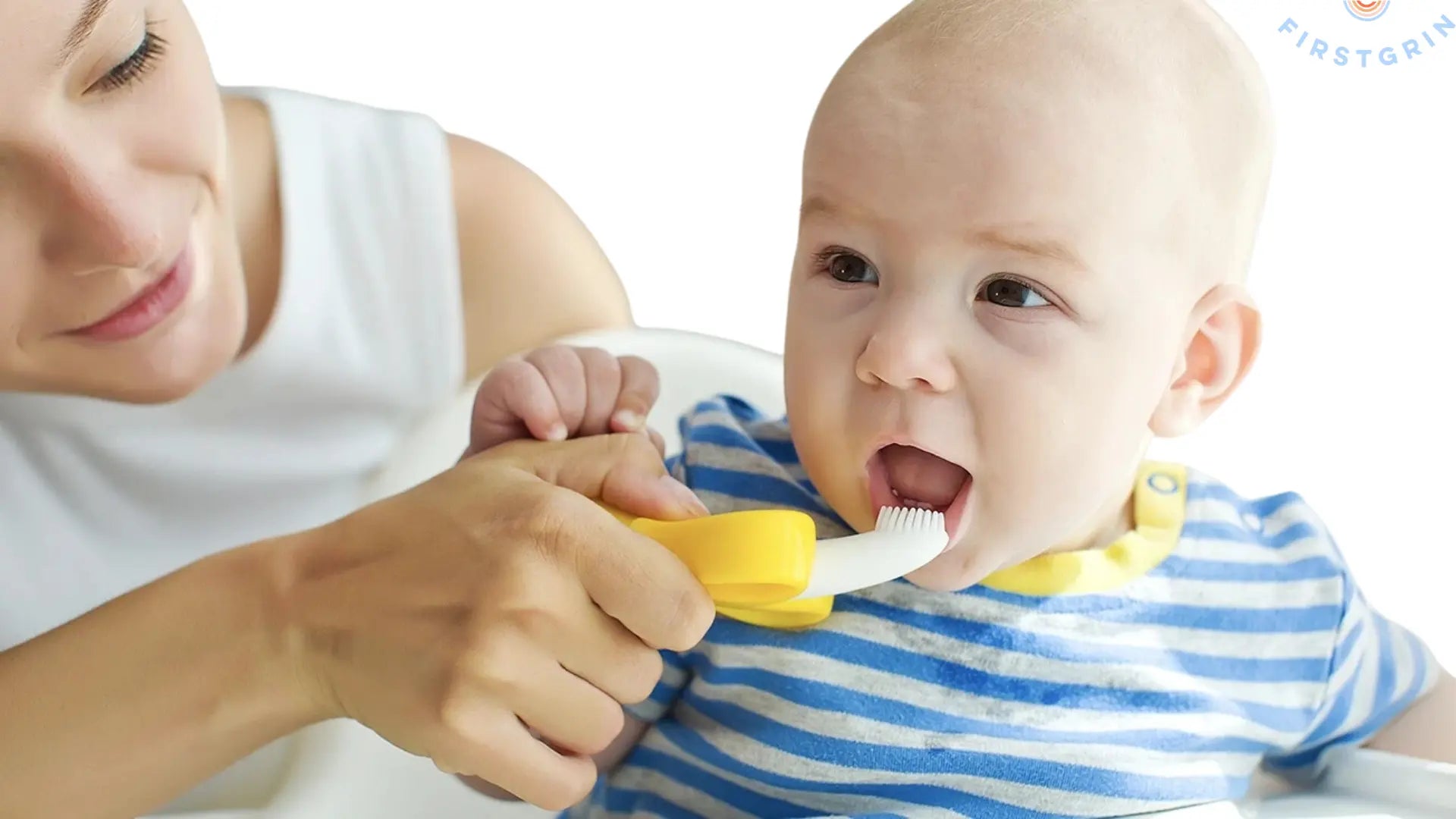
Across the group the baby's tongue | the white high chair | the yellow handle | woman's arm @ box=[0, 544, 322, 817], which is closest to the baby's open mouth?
the baby's tongue

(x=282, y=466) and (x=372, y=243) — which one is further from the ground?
(x=372, y=243)

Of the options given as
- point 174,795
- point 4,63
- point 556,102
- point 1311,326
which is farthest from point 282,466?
point 1311,326

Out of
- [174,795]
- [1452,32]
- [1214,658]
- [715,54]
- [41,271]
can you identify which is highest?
[1452,32]

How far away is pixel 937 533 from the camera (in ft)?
2.34

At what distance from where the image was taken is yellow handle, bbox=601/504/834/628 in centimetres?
63

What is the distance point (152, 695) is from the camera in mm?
744

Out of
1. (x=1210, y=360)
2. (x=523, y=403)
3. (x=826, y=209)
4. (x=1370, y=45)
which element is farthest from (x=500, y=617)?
(x=1370, y=45)

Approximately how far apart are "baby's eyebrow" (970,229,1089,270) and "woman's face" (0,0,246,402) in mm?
451

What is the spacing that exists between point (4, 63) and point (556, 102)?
1021 mm

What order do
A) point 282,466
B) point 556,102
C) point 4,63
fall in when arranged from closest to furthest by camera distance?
point 4,63 → point 282,466 → point 556,102

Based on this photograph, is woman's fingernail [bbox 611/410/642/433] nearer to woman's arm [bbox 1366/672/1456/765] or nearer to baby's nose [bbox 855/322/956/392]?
baby's nose [bbox 855/322/956/392]

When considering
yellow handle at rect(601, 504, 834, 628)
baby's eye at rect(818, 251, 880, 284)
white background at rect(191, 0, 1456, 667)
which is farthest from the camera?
white background at rect(191, 0, 1456, 667)

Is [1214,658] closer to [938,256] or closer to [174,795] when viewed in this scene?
[938,256]

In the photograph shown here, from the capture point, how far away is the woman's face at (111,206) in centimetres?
70
